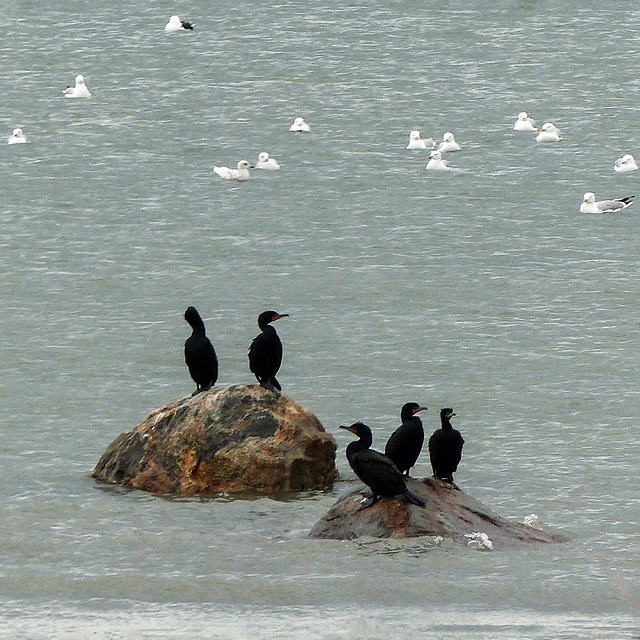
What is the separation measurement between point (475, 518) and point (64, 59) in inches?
A: 1408

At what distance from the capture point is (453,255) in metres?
30.6

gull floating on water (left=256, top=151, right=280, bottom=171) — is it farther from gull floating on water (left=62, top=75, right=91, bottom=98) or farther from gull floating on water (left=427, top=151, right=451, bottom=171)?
gull floating on water (left=62, top=75, right=91, bottom=98)

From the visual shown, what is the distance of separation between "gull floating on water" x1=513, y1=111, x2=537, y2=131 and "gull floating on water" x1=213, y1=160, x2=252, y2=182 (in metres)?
7.35

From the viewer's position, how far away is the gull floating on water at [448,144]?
3775 cm

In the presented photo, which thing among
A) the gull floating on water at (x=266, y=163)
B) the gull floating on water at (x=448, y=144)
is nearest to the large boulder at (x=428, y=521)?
the gull floating on water at (x=266, y=163)

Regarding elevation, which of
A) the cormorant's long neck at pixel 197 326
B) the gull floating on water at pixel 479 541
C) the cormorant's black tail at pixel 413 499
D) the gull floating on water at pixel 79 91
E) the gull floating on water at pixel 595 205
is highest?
the gull floating on water at pixel 79 91

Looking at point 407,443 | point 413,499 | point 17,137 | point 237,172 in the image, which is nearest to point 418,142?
point 237,172

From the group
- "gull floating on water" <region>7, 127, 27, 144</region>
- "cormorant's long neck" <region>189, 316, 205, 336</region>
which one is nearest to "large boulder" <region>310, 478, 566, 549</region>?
"cormorant's long neck" <region>189, 316, 205, 336</region>

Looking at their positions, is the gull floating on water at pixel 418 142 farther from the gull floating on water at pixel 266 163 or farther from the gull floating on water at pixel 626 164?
the gull floating on water at pixel 626 164

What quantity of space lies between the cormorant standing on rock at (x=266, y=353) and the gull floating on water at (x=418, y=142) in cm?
2208

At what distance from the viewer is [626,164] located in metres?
36.4

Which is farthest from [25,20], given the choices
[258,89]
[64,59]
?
[258,89]

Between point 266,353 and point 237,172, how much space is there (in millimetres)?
20065

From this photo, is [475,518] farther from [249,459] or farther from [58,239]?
[58,239]
